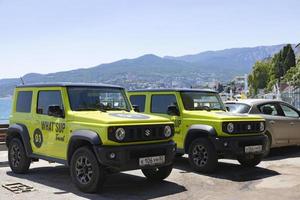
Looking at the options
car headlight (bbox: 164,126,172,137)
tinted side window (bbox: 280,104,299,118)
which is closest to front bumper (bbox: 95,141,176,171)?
car headlight (bbox: 164,126,172,137)

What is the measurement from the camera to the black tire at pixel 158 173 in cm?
899

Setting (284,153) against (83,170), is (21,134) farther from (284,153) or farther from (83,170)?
(284,153)

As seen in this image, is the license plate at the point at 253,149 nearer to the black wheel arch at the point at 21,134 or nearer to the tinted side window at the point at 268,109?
the tinted side window at the point at 268,109

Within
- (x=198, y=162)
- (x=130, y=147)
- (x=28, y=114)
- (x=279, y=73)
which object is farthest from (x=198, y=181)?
(x=279, y=73)

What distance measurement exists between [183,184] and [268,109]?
16.0ft

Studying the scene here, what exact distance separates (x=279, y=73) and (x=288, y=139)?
101120mm

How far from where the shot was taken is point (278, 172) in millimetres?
10164

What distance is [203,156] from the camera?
1004 centimetres

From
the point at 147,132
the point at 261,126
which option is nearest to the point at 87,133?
the point at 147,132

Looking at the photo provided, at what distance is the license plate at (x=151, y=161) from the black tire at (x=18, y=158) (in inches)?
125

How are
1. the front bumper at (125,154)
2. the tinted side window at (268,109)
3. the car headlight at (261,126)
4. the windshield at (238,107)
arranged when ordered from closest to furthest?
the front bumper at (125,154) < the car headlight at (261,126) < the windshield at (238,107) < the tinted side window at (268,109)

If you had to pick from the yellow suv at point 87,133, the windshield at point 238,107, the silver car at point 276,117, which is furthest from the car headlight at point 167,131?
the windshield at point 238,107

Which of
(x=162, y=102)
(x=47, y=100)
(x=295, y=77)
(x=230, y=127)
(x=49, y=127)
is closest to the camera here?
(x=49, y=127)

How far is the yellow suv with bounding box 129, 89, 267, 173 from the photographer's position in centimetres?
978
